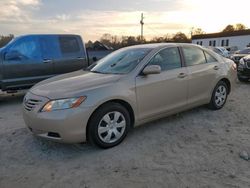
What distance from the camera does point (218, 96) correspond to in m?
6.21

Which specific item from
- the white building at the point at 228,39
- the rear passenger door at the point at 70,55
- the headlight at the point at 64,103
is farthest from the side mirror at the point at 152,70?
the white building at the point at 228,39

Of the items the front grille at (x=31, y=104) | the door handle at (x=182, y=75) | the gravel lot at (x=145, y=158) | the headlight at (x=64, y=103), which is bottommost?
the gravel lot at (x=145, y=158)

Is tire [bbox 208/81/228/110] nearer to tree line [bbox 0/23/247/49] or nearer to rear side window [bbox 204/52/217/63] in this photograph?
rear side window [bbox 204/52/217/63]

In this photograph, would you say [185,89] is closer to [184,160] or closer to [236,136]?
[236,136]

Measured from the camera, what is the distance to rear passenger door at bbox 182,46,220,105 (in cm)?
545

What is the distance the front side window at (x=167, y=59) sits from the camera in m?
4.96

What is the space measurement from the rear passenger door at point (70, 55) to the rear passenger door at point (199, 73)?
409 centimetres

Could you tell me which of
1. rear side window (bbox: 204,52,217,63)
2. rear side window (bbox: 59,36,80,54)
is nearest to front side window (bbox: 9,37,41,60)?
rear side window (bbox: 59,36,80,54)

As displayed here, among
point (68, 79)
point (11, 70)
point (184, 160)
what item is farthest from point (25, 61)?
point (184, 160)

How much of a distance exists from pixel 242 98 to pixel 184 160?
4.56 m

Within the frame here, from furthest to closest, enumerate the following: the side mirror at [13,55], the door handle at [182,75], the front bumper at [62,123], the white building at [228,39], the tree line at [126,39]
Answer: the white building at [228,39]
the tree line at [126,39]
the side mirror at [13,55]
the door handle at [182,75]
the front bumper at [62,123]

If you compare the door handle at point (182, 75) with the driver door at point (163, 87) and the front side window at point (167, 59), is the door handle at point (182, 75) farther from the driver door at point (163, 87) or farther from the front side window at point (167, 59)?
the front side window at point (167, 59)

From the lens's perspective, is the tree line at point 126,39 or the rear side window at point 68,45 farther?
the tree line at point 126,39

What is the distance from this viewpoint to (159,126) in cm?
526
